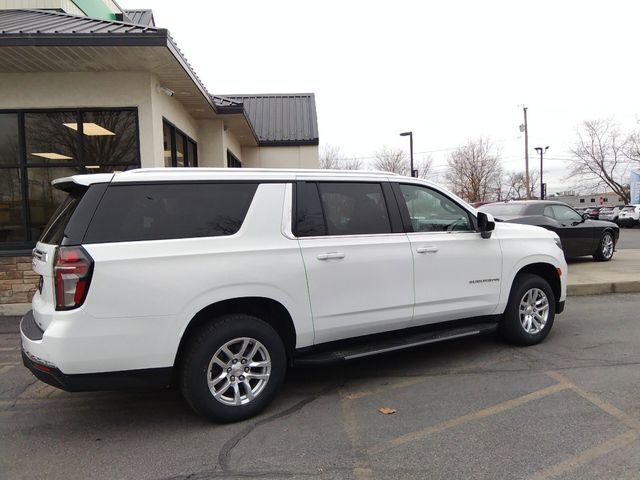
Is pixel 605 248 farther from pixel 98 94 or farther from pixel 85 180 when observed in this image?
pixel 85 180

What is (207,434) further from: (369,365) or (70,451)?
(369,365)

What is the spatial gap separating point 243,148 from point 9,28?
36.2 ft

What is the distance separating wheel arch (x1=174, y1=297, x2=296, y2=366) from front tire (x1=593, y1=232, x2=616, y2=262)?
32.7ft

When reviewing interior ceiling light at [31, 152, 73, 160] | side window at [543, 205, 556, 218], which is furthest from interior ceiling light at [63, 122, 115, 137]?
side window at [543, 205, 556, 218]

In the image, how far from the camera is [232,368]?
3699 mm

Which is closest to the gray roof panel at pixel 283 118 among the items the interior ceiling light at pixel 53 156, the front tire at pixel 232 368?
the interior ceiling light at pixel 53 156

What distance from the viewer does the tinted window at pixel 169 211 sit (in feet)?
11.2

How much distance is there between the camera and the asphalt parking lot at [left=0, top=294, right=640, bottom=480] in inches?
121

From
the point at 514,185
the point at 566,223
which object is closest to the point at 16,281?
the point at 566,223

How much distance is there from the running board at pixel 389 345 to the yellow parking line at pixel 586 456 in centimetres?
160

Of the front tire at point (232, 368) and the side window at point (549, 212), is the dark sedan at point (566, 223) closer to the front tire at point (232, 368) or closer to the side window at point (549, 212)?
the side window at point (549, 212)

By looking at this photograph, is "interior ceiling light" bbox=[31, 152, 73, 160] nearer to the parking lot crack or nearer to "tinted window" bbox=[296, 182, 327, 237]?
"tinted window" bbox=[296, 182, 327, 237]

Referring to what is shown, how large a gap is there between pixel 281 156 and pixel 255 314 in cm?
1446

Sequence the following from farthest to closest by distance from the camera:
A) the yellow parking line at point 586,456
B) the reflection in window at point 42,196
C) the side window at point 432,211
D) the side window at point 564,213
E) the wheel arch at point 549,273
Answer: the side window at point 564,213, the reflection in window at point 42,196, the wheel arch at point 549,273, the side window at point 432,211, the yellow parking line at point 586,456
